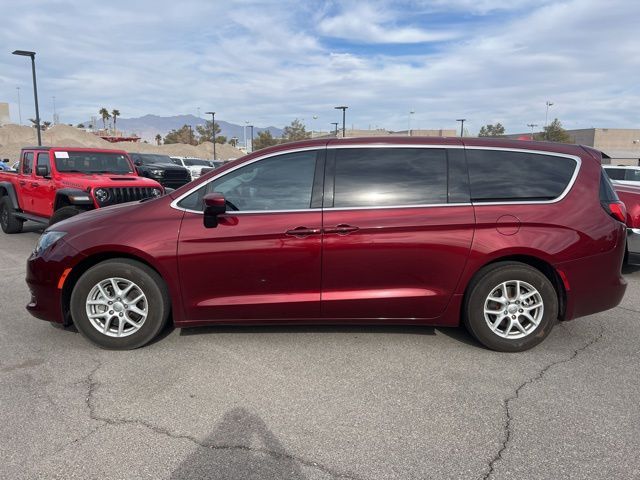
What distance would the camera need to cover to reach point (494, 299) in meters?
3.84

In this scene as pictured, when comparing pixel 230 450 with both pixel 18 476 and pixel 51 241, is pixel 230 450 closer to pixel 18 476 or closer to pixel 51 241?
pixel 18 476

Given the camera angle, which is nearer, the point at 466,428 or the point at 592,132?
the point at 466,428

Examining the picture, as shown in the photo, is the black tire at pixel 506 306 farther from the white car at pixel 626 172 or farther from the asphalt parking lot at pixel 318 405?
the white car at pixel 626 172

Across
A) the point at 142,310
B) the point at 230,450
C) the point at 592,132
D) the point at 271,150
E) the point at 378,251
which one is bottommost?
the point at 230,450

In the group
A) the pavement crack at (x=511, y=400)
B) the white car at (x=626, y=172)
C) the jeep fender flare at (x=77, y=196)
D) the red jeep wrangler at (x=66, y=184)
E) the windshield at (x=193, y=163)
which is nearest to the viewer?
the pavement crack at (x=511, y=400)

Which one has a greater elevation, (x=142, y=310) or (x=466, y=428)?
(x=142, y=310)

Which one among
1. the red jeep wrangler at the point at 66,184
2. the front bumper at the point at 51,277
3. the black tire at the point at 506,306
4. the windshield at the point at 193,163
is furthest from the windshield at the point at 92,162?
the windshield at the point at 193,163

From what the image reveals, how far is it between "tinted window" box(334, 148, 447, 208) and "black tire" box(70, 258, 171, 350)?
1.66 meters

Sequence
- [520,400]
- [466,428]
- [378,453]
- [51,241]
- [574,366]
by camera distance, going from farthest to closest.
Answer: [51,241] → [574,366] → [520,400] → [466,428] → [378,453]

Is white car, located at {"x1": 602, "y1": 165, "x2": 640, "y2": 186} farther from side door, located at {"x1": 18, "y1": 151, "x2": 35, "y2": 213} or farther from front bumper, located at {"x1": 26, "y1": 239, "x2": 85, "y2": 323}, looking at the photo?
side door, located at {"x1": 18, "y1": 151, "x2": 35, "y2": 213}

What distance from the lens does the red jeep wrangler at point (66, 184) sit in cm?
765

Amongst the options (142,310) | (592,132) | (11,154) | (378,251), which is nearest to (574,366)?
(378,251)

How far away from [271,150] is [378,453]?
2499 millimetres

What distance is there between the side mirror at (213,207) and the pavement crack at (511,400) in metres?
2.50
